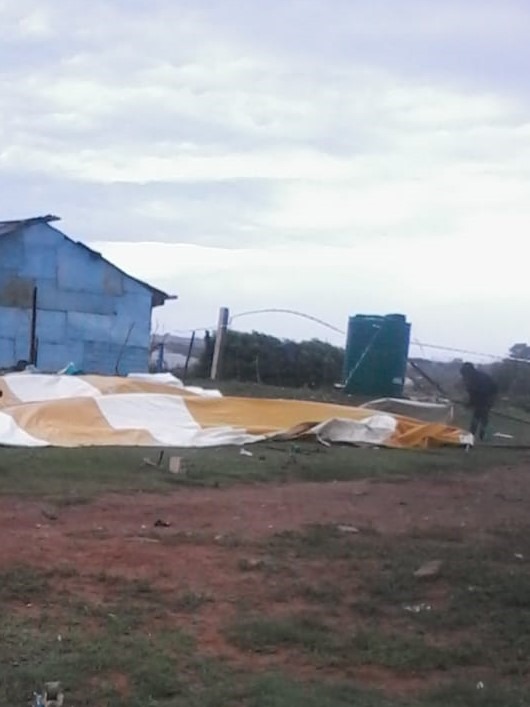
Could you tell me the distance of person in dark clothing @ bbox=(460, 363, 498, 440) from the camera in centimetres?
1795

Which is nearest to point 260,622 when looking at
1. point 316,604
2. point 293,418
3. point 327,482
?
point 316,604

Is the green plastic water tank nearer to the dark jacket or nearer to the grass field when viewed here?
the dark jacket

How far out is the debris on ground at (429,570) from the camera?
274 inches

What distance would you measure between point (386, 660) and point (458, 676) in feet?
1.14

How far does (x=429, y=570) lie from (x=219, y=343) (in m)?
17.7

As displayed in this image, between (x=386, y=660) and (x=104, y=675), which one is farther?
(x=386, y=660)

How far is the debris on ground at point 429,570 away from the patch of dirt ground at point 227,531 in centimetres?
41

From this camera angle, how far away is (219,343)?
24.6m

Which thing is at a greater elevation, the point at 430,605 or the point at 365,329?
the point at 365,329

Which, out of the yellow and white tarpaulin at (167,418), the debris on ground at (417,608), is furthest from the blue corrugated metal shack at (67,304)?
the debris on ground at (417,608)

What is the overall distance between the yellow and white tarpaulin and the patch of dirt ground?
11.5 ft

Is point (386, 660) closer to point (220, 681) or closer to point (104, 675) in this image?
point (220, 681)

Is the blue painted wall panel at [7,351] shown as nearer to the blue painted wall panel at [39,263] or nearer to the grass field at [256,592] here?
the blue painted wall panel at [39,263]

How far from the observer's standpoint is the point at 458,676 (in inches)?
200
